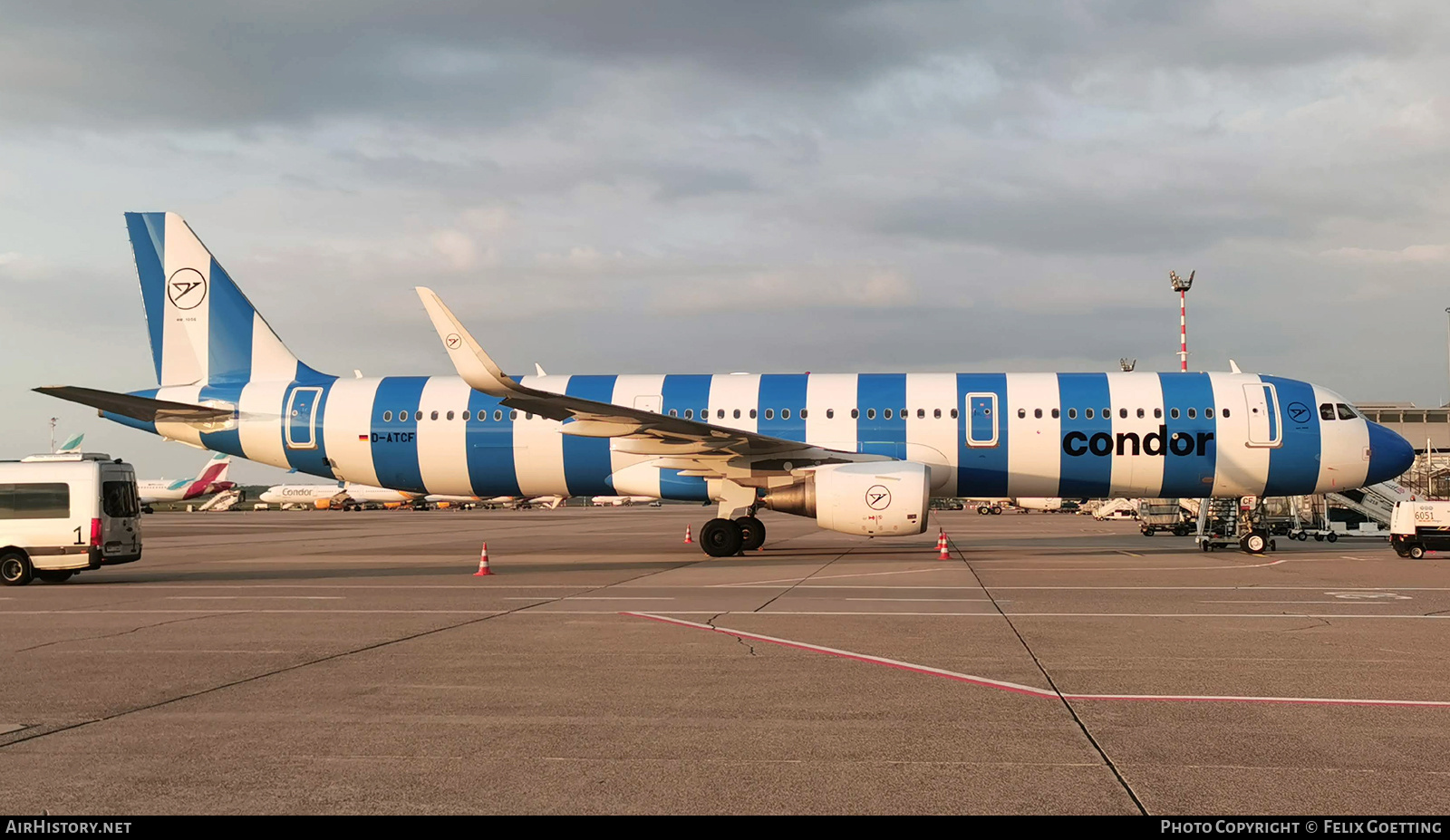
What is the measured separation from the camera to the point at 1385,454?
2353cm

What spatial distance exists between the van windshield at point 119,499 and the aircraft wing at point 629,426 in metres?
6.13

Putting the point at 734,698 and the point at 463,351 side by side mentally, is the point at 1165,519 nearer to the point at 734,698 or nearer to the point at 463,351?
the point at 463,351

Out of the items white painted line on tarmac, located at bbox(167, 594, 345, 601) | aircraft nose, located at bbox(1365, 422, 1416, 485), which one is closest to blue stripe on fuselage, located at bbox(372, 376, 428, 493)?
white painted line on tarmac, located at bbox(167, 594, 345, 601)

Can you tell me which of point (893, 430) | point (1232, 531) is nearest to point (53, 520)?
point (893, 430)

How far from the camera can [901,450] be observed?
23.7 m

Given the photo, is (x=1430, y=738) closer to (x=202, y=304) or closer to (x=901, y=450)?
(x=901, y=450)

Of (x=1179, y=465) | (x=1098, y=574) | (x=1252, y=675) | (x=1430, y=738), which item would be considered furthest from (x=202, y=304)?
(x=1430, y=738)

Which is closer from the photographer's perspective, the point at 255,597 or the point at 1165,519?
the point at 255,597

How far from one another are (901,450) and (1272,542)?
31.3ft

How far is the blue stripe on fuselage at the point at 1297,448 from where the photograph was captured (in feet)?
76.5

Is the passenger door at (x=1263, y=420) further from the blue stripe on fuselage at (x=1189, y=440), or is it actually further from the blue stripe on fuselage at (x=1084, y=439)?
the blue stripe on fuselage at (x=1084, y=439)

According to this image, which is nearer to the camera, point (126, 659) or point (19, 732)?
point (19, 732)

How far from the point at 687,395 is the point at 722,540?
359 centimetres

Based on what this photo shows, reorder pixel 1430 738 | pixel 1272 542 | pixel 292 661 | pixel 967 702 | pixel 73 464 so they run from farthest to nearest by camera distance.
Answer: pixel 1272 542 < pixel 73 464 < pixel 292 661 < pixel 967 702 < pixel 1430 738
